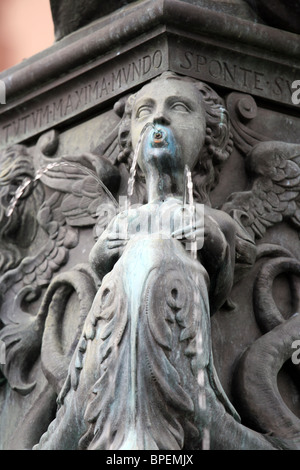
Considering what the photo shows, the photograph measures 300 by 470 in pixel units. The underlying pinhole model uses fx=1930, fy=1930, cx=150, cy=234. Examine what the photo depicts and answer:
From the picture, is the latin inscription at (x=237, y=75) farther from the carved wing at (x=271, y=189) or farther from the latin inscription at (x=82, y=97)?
the carved wing at (x=271, y=189)

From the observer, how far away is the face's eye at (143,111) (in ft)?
28.5

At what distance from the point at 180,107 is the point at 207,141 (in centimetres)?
21

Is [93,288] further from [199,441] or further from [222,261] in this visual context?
[199,441]

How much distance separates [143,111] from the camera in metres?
8.72

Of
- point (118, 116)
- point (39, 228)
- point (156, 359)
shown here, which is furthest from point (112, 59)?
point (156, 359)

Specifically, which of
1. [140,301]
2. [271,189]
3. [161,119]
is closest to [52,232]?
[161,119]

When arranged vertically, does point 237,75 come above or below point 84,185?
above

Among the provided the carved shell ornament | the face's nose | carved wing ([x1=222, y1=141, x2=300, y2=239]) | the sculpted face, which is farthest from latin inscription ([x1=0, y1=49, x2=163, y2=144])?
carved wing ([x1=222, y1=141, x2=300, y2=239])

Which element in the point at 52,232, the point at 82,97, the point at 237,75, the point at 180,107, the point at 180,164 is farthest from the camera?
the point at 82,97

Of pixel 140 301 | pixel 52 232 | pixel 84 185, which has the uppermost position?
pixel 84 185

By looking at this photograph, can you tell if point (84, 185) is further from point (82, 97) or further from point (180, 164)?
point (180, 164)

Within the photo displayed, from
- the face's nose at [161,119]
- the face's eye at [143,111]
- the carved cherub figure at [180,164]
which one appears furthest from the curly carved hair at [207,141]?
the face's nose at [161,119]

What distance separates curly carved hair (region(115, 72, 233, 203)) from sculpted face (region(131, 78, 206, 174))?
5 centimetres

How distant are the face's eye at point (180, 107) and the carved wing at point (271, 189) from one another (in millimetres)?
461
